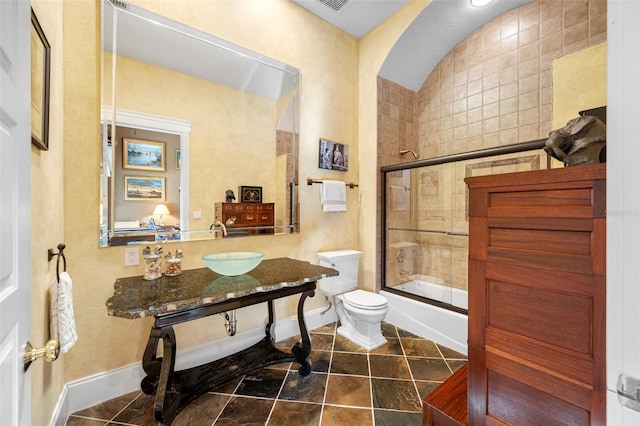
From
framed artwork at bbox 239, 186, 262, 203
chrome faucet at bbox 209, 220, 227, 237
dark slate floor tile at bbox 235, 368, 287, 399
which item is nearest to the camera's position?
dark slate floor tile at bbox 235, 368, 287, 399

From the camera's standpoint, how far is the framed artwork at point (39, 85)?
1.00 metres

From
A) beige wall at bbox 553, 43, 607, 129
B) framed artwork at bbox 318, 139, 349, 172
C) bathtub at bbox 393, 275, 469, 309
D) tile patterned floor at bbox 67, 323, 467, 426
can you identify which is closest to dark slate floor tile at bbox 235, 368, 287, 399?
tile patterned floor at bbox 67, 323, 467, 426

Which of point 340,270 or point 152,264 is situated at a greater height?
point 152,264

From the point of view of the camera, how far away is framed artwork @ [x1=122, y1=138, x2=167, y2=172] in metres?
1.63

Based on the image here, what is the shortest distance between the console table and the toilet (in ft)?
1.67

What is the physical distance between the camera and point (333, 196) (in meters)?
2.55

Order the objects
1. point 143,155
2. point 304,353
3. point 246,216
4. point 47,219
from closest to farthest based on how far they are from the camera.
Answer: point 47,219, point 143,155, point 304,353, point 246,216

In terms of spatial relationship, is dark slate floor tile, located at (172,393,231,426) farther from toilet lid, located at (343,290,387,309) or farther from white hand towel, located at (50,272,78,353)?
toilet lid, located at (343,290,387,309)

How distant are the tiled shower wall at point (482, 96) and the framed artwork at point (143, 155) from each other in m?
1.96

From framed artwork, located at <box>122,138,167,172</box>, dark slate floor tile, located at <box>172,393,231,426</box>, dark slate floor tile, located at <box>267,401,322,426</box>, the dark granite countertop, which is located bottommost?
dark slate floor tile, located at <box>172,393,231,426</box>

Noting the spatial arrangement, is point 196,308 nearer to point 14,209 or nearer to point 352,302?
point 14,209
